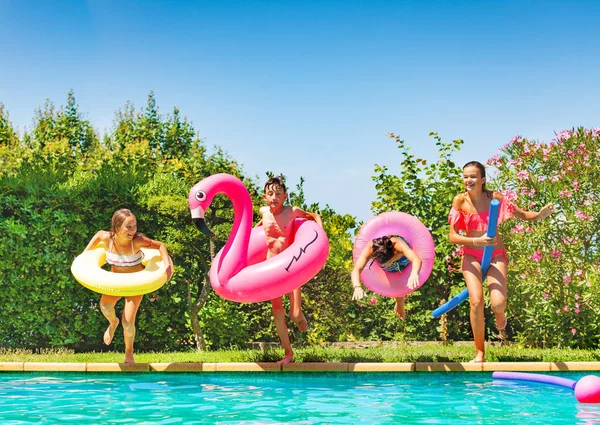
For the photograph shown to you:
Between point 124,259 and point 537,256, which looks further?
point 537,256

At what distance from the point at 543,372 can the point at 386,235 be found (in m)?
2.10

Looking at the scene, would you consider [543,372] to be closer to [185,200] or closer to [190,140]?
[185,200]

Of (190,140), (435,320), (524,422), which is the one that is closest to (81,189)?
(435,320)

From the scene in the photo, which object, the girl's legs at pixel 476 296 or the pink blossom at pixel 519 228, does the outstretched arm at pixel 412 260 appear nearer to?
the girl's legs at pixel 476 296

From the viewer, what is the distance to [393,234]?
840cm

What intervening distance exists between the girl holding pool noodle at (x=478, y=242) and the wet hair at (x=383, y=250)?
63 centimetres

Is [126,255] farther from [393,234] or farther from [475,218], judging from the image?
[475,218]

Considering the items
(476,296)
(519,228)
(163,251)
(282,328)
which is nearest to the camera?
(476,296)

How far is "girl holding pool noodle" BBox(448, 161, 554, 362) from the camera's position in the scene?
800 cm

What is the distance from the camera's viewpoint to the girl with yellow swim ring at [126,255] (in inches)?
336

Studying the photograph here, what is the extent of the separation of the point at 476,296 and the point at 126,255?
3742 mm

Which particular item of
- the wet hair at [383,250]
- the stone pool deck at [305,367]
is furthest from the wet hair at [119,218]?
the wet hair at [383,250]

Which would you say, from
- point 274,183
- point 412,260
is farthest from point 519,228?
point 274,183

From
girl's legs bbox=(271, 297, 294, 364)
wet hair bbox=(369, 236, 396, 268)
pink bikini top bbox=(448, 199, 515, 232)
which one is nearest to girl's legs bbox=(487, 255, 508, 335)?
pink bikini top bbox=(448, 199, 515, 232)
